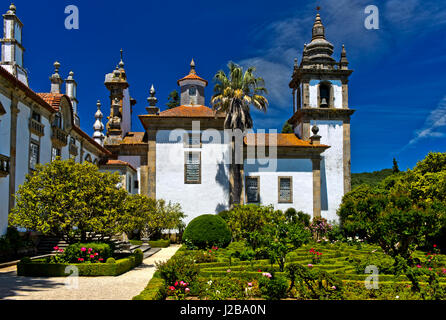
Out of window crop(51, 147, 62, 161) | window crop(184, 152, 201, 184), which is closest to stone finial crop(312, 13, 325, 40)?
window crop(184, 152, 201, 184)

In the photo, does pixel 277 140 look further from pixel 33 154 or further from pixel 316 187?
pixel 33 154

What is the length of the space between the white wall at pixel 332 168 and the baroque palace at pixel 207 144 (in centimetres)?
8

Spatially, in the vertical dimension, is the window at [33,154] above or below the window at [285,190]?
above

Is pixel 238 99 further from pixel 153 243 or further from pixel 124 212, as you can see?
pixel 124 212

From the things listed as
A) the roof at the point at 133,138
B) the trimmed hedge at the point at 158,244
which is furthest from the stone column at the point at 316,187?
the roof at the point at 133,138

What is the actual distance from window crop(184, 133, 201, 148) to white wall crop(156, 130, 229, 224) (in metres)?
0.38

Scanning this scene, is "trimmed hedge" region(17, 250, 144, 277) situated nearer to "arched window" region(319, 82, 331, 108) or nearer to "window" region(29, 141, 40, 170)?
"window" region(29, 141, 40, 170)

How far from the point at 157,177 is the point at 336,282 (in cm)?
2107

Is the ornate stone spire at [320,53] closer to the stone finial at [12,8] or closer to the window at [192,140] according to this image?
the window at [192,140]

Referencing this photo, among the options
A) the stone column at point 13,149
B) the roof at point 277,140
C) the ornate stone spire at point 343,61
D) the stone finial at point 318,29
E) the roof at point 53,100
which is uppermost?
the stone finial at point 318,29

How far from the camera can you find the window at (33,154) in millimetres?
18766

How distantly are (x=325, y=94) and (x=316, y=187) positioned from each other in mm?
9428

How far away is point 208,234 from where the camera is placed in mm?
19625
